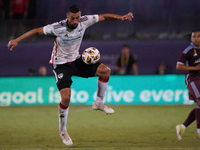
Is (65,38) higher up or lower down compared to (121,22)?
lower down

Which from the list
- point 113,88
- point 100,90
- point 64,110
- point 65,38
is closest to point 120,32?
point 113,88

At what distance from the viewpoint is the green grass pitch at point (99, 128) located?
21.8 feet

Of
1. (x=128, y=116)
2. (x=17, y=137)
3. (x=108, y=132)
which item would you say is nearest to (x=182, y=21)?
(x=128, y=116)

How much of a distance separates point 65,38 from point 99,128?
9.42ft

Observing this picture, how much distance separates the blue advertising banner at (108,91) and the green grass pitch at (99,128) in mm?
320

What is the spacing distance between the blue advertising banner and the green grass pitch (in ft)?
1.05

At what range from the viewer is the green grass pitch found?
261 inches

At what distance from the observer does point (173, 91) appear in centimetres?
1283

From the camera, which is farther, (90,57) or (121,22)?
(121,22)

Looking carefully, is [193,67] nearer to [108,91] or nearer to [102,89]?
[102,89]

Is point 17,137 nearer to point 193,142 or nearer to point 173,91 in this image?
point 193,142

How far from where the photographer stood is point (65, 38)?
21.1 feet

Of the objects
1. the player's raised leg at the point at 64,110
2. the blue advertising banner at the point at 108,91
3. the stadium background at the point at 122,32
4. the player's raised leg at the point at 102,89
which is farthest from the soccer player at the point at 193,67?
the stadium background at the point at 122,32

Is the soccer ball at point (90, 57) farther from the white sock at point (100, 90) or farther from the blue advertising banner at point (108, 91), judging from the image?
the blue advertising banner at point (108, 91)
